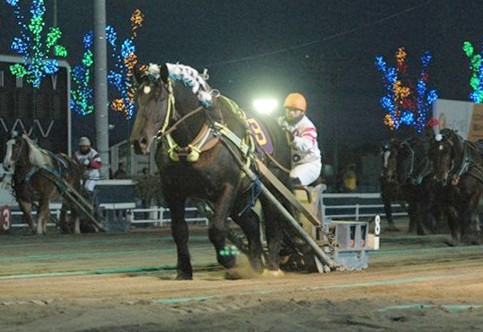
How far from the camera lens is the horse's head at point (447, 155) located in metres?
19.3

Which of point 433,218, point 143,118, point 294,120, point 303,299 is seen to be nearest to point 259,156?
point 294,120

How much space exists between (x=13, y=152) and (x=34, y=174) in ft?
2.29

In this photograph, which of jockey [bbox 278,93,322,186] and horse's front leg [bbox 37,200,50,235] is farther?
horse's front leg [bbox 37,200,50,235]

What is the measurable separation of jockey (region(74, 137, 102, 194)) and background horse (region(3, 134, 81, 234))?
87 cm

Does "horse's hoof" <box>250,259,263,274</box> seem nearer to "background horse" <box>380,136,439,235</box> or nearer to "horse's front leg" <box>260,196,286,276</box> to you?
"horse's front leg" <box>260,196,286,276</box>

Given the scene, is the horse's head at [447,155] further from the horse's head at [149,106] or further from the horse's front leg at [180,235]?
the horse's head at [149,106]

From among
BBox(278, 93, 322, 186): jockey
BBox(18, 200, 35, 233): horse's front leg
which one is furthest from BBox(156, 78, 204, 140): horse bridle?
BBox(18, 200, 35, 233): horse's front leg

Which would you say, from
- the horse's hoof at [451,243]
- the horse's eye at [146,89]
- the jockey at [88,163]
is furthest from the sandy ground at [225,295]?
the jockey at [88,163]

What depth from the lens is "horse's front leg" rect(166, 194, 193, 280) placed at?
12062 millimetres

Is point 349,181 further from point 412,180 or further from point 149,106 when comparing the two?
point 149,106

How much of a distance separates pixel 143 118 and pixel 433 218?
47.3ft

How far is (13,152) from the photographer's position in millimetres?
23828

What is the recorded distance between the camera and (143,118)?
11.4m

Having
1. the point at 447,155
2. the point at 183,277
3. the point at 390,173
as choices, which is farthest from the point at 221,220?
the point at 390,173
